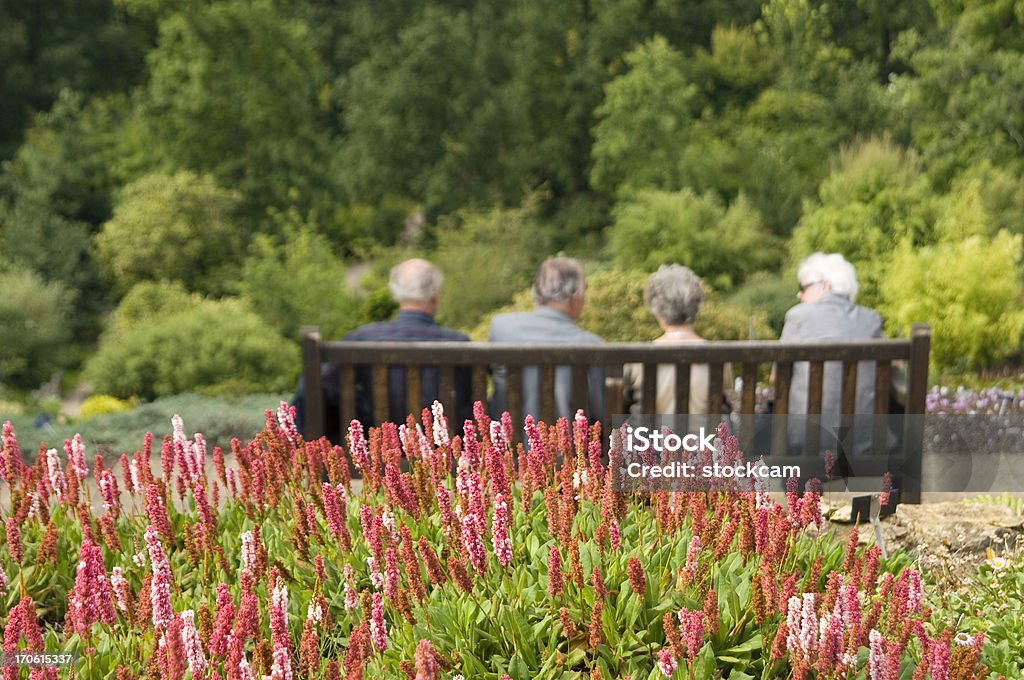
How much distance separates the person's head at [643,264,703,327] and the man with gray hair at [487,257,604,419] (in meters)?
0.28

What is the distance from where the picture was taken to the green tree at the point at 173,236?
16.2m

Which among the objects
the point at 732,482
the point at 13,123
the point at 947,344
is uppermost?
the point at 13,123

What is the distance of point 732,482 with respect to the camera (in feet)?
9.32

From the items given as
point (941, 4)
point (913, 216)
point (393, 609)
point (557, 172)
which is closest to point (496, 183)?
point (557, 172)

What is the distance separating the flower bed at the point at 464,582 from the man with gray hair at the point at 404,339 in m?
0.88

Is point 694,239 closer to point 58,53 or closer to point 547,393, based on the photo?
point 547,393

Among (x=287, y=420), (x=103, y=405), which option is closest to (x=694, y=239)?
(x=103, y=405)

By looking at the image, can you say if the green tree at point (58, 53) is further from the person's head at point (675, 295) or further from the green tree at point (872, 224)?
the person's head at point (675, 295)

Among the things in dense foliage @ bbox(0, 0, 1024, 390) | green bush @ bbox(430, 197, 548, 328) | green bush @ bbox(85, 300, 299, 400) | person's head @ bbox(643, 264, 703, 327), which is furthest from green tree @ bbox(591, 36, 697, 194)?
person's head @ bbox(643, 264, 703, 327)

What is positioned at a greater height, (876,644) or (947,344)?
(876,644)

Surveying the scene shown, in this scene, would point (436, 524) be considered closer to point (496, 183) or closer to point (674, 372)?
point (674, 372)

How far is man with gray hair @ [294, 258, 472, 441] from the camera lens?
4121mm

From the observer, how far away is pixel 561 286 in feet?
13.6

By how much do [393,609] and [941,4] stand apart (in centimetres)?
1607
